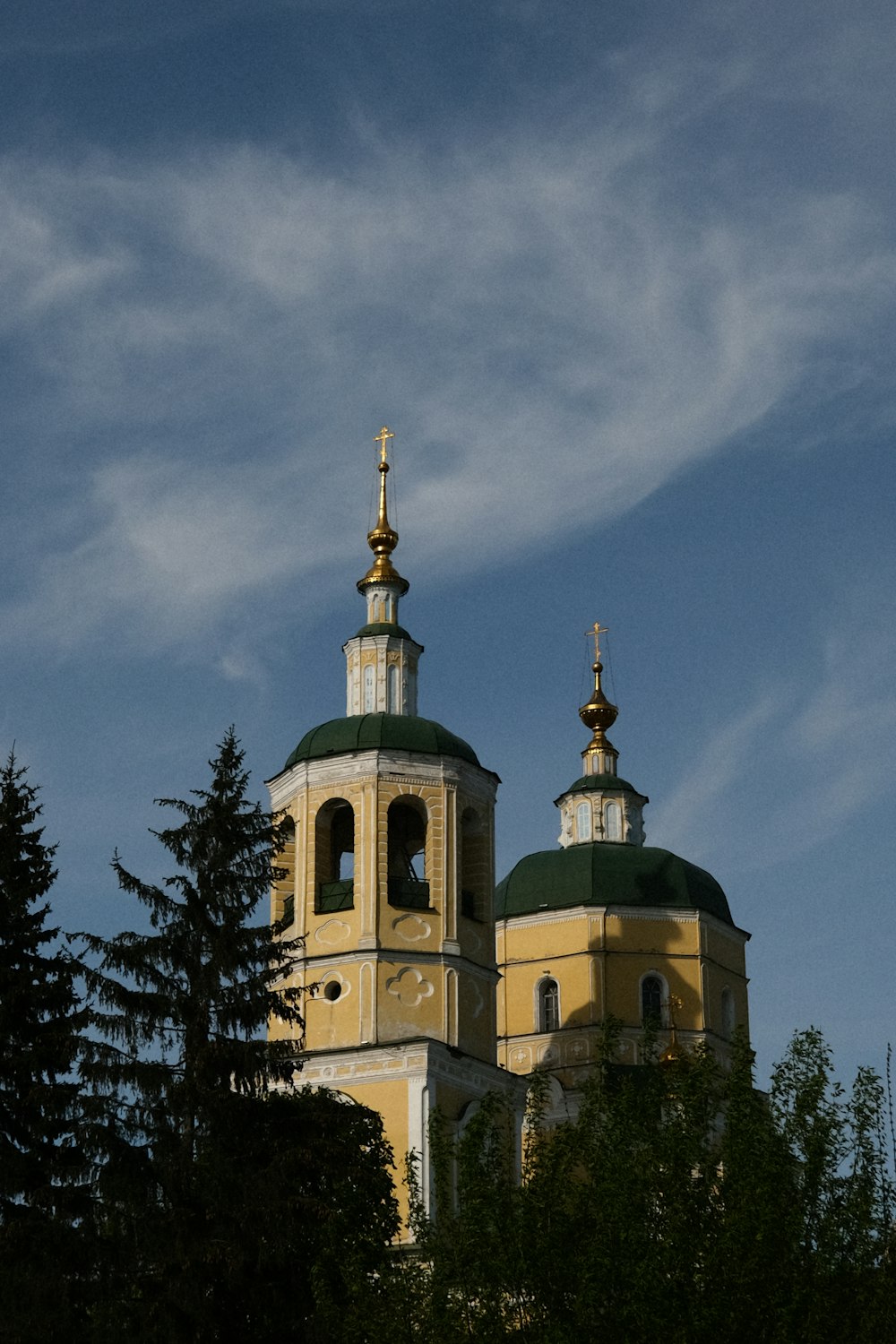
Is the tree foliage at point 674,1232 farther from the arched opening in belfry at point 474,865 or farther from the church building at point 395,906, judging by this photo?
the arched opening in belfry at point 474,865

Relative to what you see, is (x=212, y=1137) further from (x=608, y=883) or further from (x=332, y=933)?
(x=608, y=883)

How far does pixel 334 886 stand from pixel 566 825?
528 inches

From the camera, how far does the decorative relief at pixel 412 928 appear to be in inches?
1558

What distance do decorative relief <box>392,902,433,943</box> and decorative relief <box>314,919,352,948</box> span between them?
0.79 meters

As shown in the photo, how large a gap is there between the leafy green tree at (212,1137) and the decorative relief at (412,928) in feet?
30.6

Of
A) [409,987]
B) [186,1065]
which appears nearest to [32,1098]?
[186,1065]

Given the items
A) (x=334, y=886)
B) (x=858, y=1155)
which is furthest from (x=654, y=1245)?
(x=334, y=886)

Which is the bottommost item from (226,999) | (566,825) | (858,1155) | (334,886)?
(858,1155)

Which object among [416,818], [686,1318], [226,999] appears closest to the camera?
[686,1318]

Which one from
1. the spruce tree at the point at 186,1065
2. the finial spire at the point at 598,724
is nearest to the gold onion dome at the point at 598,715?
the finial spire at the point at 598,724

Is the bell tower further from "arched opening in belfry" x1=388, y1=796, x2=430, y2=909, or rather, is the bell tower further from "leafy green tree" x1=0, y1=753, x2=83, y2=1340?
"leafy green tree" x1=0, y1=753, x2=83, y2=1340

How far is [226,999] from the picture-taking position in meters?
28.8

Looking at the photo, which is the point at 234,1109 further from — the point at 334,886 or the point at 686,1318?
the point at 334,886

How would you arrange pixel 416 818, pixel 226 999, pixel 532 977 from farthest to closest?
pixel 532 977 → pixel 416 818 → pixel 226 999
